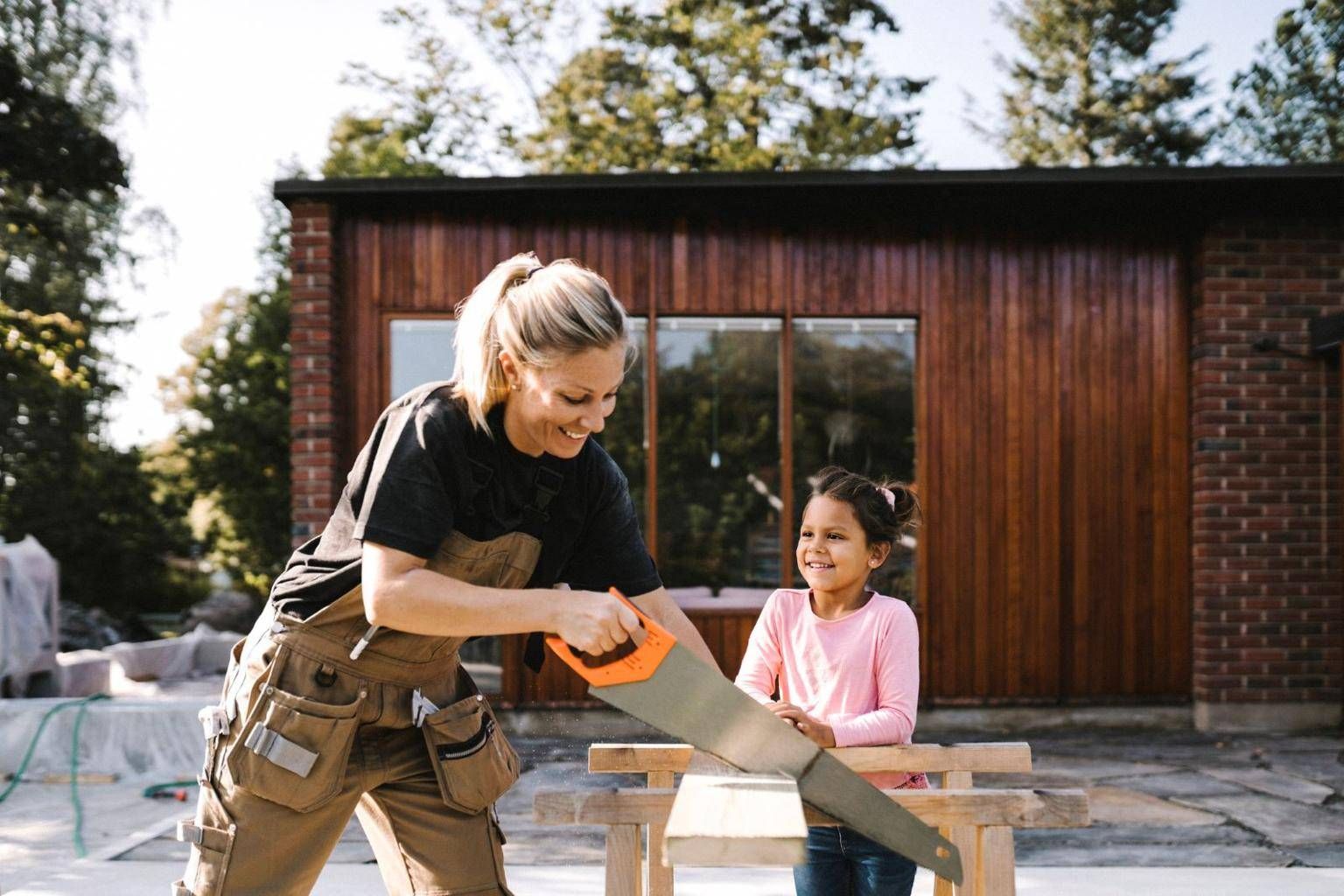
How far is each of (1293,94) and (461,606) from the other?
3362 centimetres

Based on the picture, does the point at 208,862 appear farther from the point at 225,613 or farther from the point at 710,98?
the point at 710,98

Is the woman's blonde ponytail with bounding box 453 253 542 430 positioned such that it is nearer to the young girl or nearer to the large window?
the young girl

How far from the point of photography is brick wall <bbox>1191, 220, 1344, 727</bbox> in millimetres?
8086

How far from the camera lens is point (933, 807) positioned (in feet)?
6.99

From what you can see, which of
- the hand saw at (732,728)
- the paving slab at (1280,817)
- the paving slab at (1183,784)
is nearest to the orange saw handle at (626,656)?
the hand saw at (732,728)

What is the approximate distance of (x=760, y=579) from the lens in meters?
8.84

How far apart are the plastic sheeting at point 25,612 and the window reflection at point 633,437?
4.76 m

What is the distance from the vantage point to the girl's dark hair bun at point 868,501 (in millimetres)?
3104

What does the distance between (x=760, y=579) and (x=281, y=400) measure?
1324cm

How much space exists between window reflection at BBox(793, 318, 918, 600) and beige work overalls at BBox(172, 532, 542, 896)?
20.4 ft

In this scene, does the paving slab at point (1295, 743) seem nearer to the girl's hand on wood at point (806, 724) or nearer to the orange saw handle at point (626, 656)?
the girl's hand on wood at point (806, 724)

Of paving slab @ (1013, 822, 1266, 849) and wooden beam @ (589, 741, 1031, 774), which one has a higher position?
wooden beam @ (589, 741, 1031, 774)

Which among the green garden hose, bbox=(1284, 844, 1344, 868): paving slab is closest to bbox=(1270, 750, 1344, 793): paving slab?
bbox=(1284, 844, 1344, 868): paving slab

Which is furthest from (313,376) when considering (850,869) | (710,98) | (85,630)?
(710,98)
